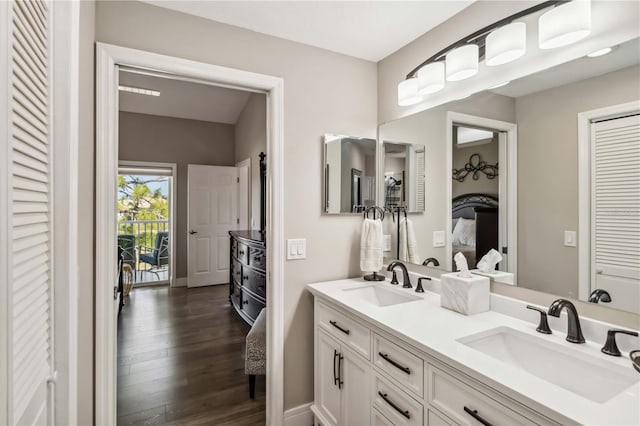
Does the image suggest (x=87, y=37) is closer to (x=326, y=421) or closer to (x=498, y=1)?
(x=498, y=1)

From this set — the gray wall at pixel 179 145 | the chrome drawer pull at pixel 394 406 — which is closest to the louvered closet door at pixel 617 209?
the chrome drawer pull at pixel 394 406

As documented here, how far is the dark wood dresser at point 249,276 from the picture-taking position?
3209mm

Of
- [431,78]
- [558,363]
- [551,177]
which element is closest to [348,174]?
[431,78]

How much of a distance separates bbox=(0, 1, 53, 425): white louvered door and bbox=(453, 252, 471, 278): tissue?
1.57 metres

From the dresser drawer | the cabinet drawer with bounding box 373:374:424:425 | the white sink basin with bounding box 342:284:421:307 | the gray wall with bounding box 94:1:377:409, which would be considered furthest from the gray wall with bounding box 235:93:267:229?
the cabinet drawer with bounding box 373:374:424:425

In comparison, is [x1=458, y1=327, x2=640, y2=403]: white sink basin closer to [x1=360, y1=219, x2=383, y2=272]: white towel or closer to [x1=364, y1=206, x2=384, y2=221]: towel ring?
[x1=360, y1=219, x2=383, y2=272]: white towel

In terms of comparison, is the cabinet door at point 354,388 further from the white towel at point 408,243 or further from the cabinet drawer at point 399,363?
the white towel at point 408,243

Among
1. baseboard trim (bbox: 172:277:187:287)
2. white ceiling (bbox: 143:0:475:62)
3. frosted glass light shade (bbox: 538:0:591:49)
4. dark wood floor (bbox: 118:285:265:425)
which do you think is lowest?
dark wood floor (bbox: 118:285:265:425)

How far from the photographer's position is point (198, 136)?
561cm

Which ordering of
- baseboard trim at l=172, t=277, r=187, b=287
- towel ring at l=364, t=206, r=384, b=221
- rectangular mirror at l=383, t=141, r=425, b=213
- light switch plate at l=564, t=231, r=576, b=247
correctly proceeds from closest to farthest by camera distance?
1. light switch plate at l=564, t=231, r=576, b=247
2. rectangular mirror at l=383, t=141, r=425, b=213
3. towel ring at l=364, t=206, r=384, b=221
4. baseboard trim at l=172, t=277, r=187, b=287

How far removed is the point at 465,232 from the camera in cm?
171

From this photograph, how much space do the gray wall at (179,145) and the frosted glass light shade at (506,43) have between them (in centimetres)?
504

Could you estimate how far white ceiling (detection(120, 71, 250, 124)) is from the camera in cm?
449

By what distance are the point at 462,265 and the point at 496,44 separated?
1048 mm
